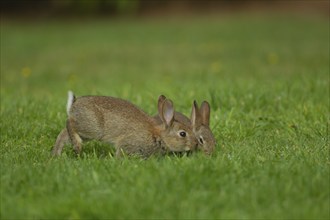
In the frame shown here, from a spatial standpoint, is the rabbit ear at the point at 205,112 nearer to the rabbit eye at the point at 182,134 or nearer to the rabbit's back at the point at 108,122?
the rabbit eye at the point at 182,134

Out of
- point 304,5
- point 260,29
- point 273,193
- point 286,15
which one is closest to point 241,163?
point 273,193

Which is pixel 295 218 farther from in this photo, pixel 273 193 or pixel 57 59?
pixel 57 59

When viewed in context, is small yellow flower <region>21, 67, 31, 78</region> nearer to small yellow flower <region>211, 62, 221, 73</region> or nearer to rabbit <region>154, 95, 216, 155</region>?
small yellow flower <region>211, 62, 221, 73</region>

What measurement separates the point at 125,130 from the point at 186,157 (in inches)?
33.9

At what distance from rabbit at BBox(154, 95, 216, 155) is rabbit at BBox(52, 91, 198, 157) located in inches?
2.5

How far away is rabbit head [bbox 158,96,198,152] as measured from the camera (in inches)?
241

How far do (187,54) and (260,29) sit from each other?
4.95 meters

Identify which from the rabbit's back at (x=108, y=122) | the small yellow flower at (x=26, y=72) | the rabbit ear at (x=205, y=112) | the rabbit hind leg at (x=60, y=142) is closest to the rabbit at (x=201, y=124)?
the rabbit ear at (x=205, y=112)

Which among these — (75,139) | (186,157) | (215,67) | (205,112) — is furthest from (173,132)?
(215,67)

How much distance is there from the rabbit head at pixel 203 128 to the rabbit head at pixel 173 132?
0.19 ft

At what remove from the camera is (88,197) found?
4.77m

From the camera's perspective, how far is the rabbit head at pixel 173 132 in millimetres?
6121

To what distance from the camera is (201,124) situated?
626 cm

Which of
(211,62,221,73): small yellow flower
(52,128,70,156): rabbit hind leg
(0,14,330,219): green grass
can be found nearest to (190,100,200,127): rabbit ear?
(0,14,330,219): green grass
